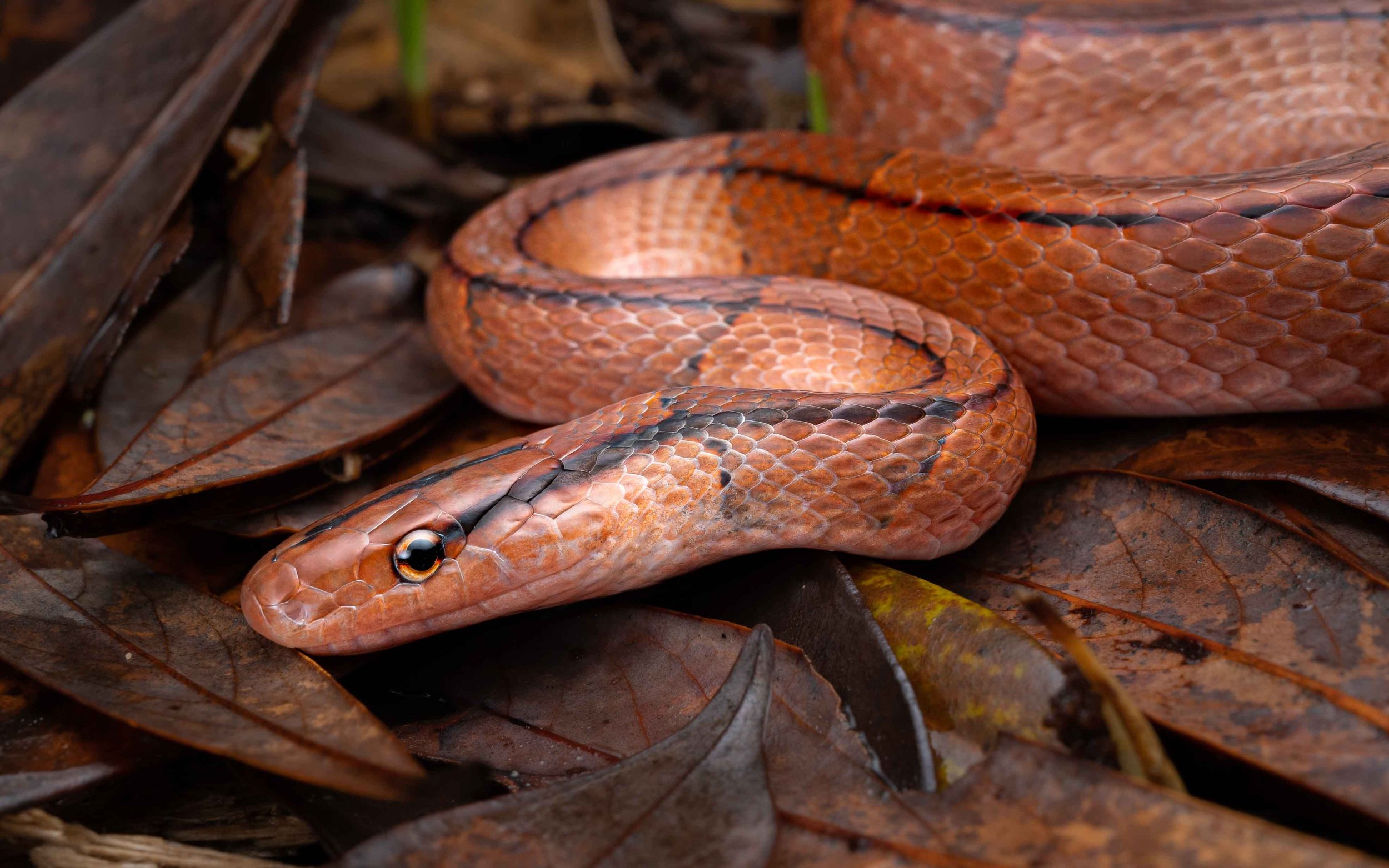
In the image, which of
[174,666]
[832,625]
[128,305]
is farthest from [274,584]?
[128,305]

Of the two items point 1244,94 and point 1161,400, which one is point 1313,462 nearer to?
point 1161,400

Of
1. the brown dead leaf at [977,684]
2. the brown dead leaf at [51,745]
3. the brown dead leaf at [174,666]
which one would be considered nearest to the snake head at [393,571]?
the brown dead leaf at [174,666]

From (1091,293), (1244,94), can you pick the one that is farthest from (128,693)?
(1244,94)

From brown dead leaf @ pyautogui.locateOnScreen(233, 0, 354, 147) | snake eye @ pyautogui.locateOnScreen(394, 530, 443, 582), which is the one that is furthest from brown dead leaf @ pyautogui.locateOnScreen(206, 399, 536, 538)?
brown dead leaf @ pyautogui.locateOnScreen(233, 0, 354, 147)

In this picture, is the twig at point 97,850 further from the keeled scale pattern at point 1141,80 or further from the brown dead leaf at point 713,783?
the keeled scale pattern at point 1141,80

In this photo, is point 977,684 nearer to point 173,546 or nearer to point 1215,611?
point 1215,611
